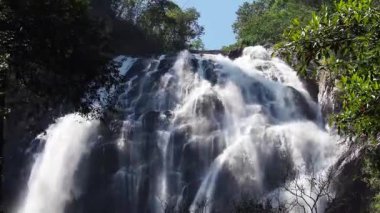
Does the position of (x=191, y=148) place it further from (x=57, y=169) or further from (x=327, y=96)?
(x=327, y=96)

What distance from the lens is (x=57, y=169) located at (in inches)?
1070

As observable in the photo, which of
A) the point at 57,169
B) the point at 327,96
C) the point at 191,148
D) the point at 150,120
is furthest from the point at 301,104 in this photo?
the point at 57,169

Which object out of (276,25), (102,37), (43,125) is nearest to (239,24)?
(276,25)

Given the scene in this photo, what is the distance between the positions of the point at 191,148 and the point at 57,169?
6614mm

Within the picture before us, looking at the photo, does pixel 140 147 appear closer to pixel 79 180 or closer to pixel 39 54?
pixel 79 180

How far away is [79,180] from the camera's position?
2612cm

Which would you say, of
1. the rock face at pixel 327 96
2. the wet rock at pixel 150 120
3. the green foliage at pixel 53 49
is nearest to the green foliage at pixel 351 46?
the green foliage at pixel 53 49

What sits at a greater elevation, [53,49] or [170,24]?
[170,24]

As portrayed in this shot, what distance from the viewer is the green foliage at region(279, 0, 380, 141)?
4258 millimetres

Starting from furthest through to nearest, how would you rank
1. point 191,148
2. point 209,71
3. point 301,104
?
1. point 209,71
2. point 301,104
3. point 191,148

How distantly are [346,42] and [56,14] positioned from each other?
23.7ft

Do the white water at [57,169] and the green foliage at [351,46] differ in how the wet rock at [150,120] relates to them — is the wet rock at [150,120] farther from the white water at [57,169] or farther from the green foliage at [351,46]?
the green foliage at [351,46]

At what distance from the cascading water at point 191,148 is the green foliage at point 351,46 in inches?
687

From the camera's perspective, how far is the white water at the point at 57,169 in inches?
1034
